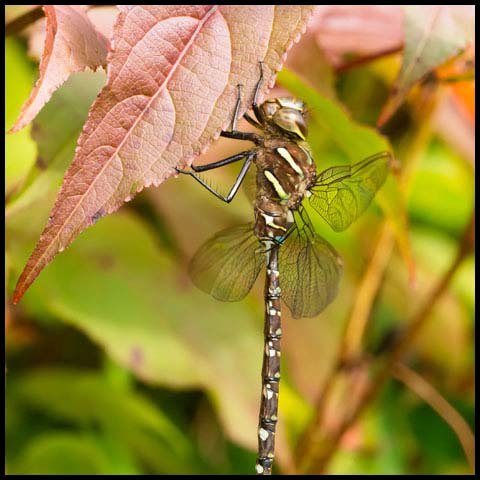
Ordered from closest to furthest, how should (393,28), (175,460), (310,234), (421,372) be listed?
(310,234) → (393,28) → (175,460) → (421,372)

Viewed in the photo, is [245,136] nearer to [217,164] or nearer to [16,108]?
[217,164]

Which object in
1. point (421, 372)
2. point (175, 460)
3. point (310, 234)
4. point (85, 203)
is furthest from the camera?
point (421, 372)

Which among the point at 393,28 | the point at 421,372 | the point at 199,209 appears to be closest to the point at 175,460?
the point at 199,209

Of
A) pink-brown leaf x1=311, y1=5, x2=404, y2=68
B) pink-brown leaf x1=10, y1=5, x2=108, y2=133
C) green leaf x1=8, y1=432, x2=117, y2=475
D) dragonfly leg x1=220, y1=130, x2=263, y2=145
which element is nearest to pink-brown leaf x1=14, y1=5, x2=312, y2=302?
pink-brown leaf x1=10, y1=5, x2=108, y2=133

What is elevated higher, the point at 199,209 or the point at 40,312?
the point at 199,209

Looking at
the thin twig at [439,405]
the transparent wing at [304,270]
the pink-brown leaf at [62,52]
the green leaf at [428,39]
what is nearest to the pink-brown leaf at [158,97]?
the pink-brown leaf at [62,52]

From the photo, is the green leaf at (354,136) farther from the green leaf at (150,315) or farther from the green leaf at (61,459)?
the green leaf at (61,459)

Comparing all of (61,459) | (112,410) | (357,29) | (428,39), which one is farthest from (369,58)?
(61,459)

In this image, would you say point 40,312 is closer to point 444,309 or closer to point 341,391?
point 341,391
